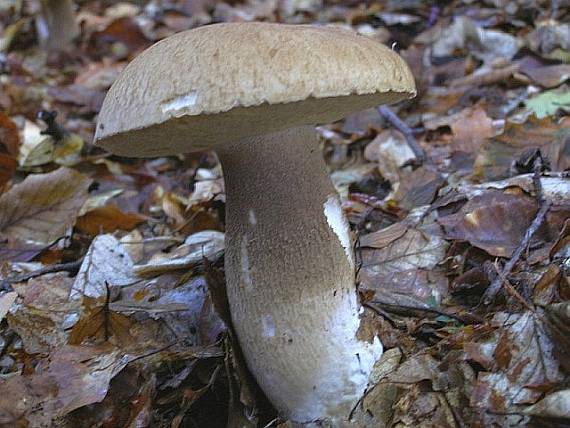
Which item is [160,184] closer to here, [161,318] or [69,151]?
[69,151]

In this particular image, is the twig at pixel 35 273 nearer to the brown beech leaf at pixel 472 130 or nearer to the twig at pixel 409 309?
the twig at pixel 409 309

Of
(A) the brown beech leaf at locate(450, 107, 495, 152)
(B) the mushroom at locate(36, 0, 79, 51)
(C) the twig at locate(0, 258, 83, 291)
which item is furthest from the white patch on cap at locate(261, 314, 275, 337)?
(B) the mushroom at locate(36, 0, 79, 51)

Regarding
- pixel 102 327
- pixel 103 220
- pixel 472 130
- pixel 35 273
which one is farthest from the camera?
pixel 472 130

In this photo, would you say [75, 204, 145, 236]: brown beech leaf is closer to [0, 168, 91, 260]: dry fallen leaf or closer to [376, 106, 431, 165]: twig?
[0, 168, 91, 260]: dry fallen leaf

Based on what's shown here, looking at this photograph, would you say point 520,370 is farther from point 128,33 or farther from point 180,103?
point 128,33

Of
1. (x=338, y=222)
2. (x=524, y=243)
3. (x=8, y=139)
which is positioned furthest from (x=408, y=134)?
(x=8, y=139)

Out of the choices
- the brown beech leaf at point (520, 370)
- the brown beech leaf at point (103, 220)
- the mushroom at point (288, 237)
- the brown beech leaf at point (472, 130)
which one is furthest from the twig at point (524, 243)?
the brown beech leaf at point (103, 220)

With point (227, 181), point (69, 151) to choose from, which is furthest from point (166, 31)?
point (227, 181)
